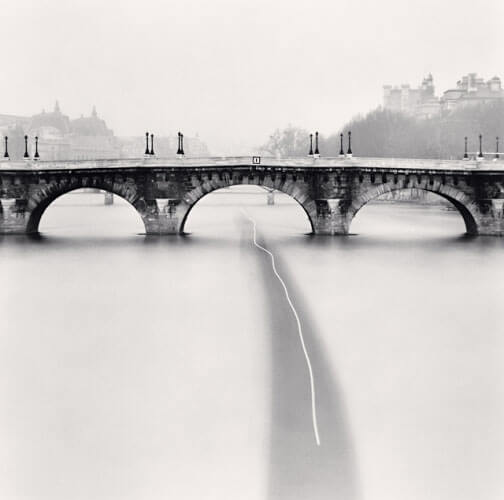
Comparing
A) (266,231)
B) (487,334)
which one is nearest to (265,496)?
(487,334)

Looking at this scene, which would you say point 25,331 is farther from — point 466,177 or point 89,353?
point 466,177

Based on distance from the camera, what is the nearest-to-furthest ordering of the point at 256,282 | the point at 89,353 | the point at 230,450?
the point at 230,450, the point at 89,353, the point at 256,282

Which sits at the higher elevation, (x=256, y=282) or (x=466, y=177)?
(x=466, y=177)

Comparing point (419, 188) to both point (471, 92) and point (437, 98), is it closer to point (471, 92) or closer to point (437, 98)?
point (471, 92)

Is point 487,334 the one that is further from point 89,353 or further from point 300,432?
point 89,353

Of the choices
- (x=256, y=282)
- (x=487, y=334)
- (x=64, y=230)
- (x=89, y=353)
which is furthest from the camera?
(x=64, y=230)

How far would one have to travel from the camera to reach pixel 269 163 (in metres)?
36.8

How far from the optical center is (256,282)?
27203 millimetres

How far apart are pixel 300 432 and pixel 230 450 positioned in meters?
1.41

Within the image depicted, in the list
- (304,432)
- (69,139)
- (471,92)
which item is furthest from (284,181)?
(69,139)

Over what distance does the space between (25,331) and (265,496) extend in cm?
1096

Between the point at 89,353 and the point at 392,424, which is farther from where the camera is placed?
the point at 89,353

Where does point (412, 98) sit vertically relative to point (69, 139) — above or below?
above

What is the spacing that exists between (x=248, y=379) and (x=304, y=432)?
3143mm
